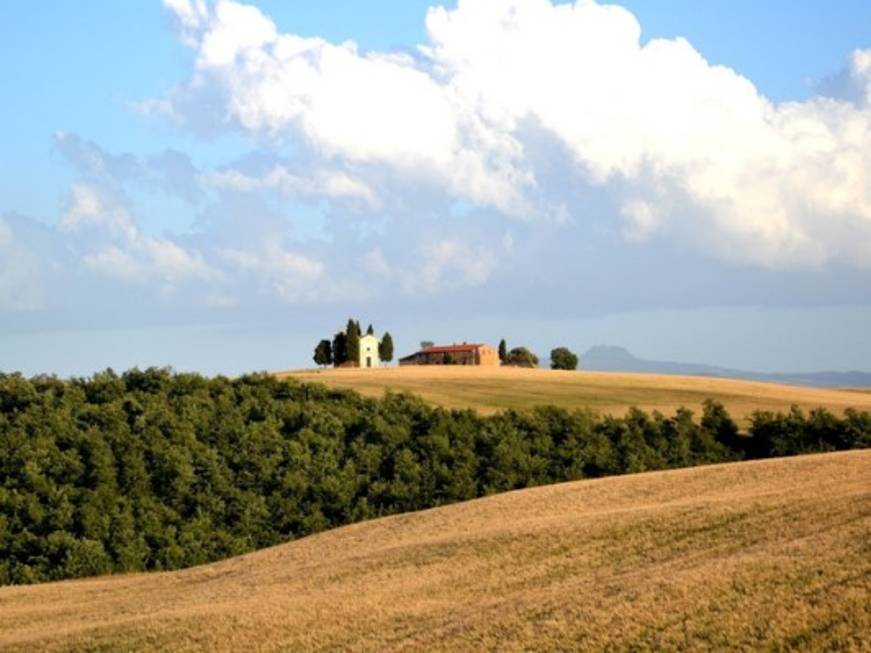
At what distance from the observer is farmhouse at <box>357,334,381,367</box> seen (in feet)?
433

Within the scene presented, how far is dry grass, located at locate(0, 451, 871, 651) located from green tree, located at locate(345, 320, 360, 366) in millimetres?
92755

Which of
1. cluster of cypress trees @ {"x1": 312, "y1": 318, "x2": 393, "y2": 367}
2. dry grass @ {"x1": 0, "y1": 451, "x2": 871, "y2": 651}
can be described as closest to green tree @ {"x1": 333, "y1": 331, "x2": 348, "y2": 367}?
cluster of cypress trees @ {"x1": 312, "y1": 318, "x2": 393, "y2": 367}

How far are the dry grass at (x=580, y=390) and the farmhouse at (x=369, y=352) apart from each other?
33.1 metres

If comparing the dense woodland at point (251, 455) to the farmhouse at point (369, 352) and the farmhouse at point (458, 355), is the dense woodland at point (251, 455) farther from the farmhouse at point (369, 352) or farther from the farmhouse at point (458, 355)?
the farmhouse at point (458, 355)

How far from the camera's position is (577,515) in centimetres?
3097

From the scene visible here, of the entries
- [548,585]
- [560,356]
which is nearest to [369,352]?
[560,356]

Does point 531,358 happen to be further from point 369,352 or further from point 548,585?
point 548,585

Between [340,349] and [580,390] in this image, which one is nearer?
[580,390]

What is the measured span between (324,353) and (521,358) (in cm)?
3580

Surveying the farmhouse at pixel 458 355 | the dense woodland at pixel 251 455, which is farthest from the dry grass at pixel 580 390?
the farmhouse at pixel 458 355

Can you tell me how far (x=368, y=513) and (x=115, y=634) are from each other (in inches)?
928

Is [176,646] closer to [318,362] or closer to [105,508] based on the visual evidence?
[105,508]

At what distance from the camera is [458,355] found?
146750 millimetres

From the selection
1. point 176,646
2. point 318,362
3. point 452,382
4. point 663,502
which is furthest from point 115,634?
point 318,362
